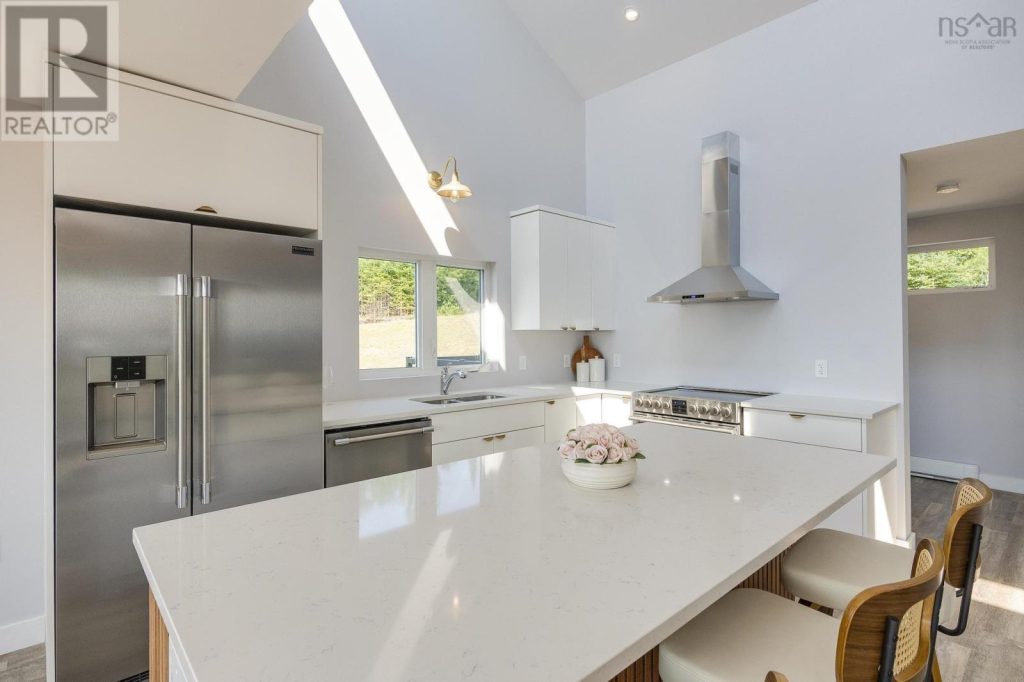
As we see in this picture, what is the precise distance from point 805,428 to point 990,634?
3.71 ft

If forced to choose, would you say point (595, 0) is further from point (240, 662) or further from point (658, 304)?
point (240, 662)

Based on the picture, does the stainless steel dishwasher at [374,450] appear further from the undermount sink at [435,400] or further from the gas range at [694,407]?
the gas range at [694,407]

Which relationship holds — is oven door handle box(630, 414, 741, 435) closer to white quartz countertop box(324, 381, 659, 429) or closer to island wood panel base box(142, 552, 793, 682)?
white quartz countertop box(324, 381, 659, 429)

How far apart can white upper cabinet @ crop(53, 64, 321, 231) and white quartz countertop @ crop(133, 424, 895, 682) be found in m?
1.34

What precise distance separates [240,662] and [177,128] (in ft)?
6.73

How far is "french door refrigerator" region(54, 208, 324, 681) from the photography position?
1823 mm

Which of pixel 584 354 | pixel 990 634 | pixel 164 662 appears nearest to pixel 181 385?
pixel 164 662

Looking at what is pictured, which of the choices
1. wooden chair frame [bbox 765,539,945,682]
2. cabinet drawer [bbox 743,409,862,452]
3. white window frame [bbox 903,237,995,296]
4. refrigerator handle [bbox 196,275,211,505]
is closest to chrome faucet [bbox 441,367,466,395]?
refrigerator handle [bbox 196,275,211,505]

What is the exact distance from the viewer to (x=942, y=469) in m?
4.64

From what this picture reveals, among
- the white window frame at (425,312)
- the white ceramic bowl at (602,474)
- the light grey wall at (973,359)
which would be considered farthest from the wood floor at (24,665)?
the light grey wall at (973,359)

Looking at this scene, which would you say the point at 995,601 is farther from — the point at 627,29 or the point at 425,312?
the point at 627,29

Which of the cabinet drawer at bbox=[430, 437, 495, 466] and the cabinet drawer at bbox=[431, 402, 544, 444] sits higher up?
the cabinet drawer at bbox=[431, 402, 544, 444]

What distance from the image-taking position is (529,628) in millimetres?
846

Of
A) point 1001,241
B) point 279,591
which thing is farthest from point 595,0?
point 279,591
